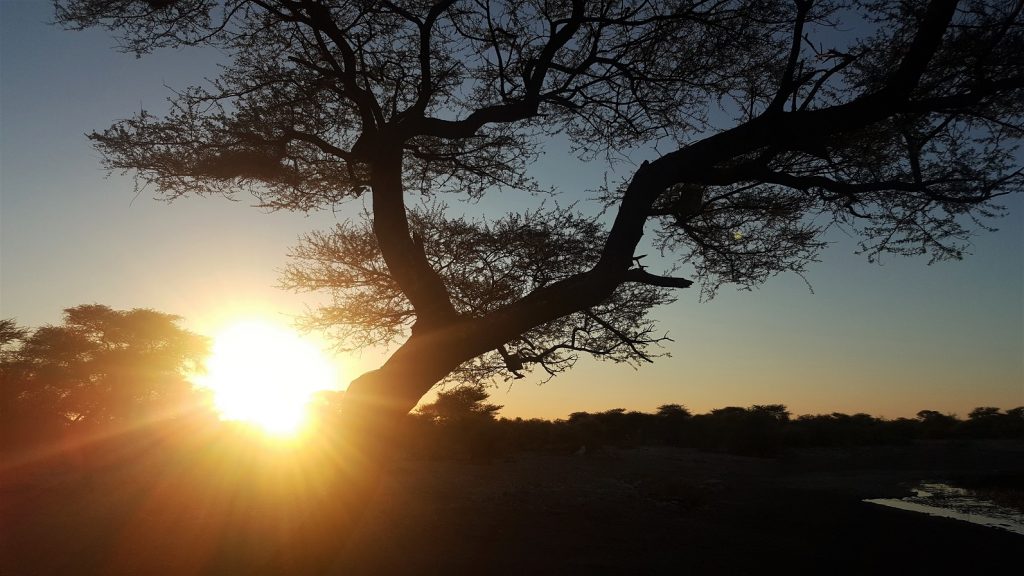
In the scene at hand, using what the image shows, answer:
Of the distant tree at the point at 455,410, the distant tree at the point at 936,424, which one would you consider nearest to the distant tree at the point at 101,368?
the distant tree at the point at 455,410

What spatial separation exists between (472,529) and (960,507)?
8344mm

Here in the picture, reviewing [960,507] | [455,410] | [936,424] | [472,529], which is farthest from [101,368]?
[936,424]

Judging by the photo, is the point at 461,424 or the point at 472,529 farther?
the point at 461,424

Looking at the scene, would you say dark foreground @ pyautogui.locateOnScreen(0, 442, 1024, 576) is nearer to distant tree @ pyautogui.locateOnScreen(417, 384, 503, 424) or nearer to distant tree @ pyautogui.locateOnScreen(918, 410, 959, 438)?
distant tree @ pyautogui.locateOnScreen(417, 384, 503, 424)

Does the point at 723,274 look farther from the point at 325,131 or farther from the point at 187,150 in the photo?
the point at 187,150

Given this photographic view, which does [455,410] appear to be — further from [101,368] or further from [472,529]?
[101,368]

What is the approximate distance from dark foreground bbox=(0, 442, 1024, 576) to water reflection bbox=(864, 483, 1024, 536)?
609 millimetres

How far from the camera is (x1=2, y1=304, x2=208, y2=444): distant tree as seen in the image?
26.1 metres

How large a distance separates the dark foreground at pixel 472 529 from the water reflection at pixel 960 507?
61 cm

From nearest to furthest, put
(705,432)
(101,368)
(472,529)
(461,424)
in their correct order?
(472,529) → (461,424) → (705,432) → (101,368)

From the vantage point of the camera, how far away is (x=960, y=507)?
35.6ft

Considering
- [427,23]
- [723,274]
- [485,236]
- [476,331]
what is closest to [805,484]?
[723,274]

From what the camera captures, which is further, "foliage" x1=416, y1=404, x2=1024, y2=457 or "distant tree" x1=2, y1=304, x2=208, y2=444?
"distant tree" x1=2, y1=304, x2=208, y2=444

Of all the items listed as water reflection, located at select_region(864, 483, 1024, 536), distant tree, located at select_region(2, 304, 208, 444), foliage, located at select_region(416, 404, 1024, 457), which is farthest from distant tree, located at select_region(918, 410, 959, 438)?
distant tree, located at select_region(2, 304, 208, 444)
